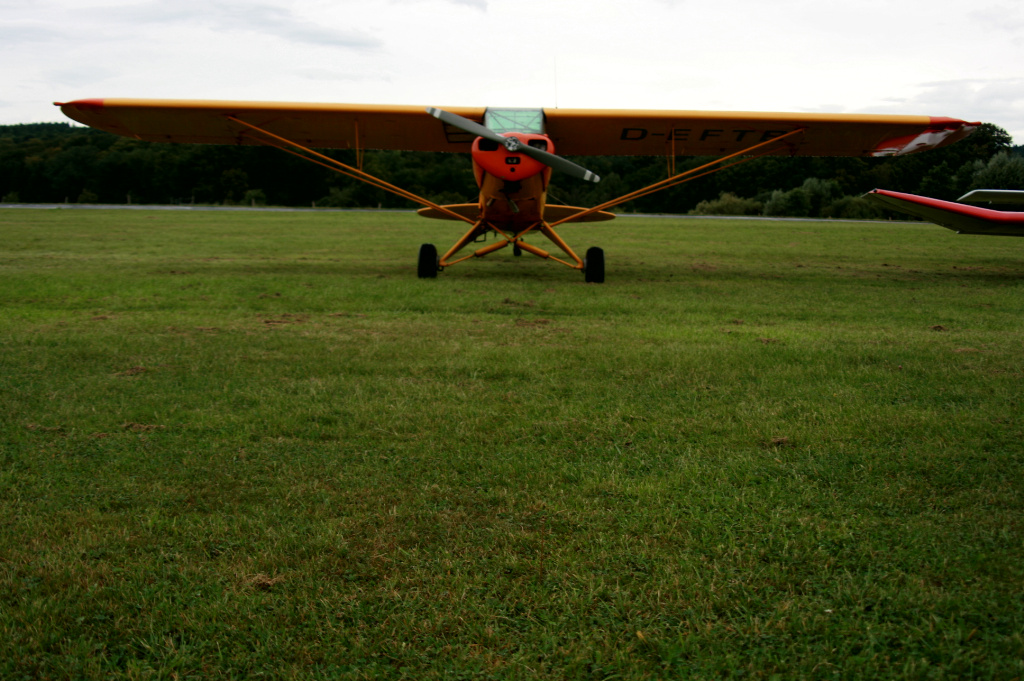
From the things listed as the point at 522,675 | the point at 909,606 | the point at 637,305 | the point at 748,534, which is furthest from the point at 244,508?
the point at 637,305

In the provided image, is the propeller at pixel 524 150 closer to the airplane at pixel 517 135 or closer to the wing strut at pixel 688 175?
the airplane at pixel 517 135

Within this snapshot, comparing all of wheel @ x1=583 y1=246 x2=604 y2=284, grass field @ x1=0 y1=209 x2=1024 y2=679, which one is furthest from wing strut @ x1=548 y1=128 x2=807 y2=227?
grass field @ x1=0 y1=209 x2=1024 y2=679

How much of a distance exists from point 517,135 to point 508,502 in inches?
322

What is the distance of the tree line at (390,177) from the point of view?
5294 centimetres

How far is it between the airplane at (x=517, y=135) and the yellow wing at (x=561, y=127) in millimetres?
20

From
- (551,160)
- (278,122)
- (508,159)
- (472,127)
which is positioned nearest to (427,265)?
(508,159)

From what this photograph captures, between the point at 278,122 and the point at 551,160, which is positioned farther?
the point at 278,122

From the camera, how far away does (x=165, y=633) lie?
194cm

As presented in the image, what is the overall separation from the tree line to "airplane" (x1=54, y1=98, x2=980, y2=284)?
38.5m

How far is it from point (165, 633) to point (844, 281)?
36.9 feet

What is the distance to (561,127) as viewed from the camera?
1162 cm

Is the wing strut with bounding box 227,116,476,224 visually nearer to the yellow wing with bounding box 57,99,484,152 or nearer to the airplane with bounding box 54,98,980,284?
the airplane with bounding box 54,98,980,284

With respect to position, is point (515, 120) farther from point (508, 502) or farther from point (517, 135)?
point (508, 502)

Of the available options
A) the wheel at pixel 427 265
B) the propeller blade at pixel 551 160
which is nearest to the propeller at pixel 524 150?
the propeller blade at pixel 551 160
